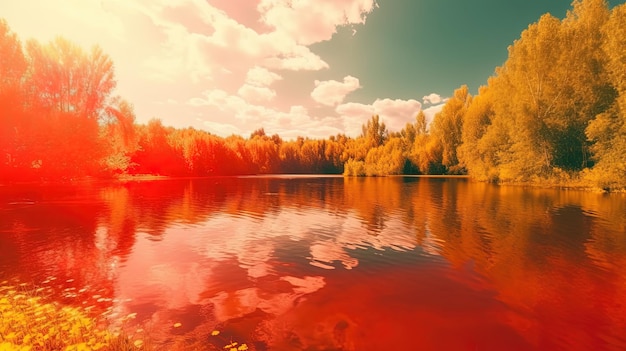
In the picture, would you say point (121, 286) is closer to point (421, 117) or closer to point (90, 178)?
point (90, 178)

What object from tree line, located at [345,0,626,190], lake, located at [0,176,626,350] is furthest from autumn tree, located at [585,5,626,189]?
lake, located at [0,176,626,350]

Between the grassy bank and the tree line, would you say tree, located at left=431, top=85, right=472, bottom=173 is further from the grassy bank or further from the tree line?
the grassy bank

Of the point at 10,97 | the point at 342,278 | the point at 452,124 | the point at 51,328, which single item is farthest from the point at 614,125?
the point at 10,97

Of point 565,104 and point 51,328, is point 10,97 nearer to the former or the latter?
point 51,328

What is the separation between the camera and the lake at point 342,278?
7.54m

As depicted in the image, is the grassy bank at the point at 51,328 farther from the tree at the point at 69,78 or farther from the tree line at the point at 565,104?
the tree at the point at 69,78

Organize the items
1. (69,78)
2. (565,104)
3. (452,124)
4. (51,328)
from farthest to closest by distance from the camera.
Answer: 1. (452,124)
2. (69,78)
3. (565,104)
4. (51,328)

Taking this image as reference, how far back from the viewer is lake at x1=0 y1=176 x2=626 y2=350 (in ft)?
24.7

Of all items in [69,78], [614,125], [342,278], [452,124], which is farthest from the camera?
[452,124]

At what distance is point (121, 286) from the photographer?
34.2ft

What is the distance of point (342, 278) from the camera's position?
1135 centimetres

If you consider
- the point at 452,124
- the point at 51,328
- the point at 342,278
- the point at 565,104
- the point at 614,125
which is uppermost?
the point at 452,124

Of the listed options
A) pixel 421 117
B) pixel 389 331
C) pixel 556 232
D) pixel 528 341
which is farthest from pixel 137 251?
pixel 421 117

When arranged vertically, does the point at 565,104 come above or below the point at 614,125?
above
